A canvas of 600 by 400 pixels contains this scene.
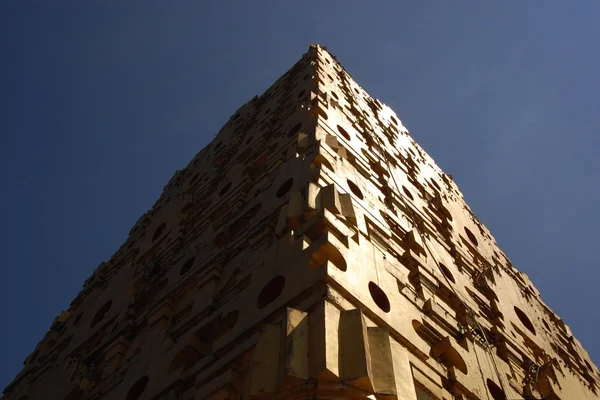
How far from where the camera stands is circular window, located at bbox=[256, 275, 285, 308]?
464 cm

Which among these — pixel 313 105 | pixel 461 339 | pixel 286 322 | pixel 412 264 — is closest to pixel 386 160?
pixel 313 105

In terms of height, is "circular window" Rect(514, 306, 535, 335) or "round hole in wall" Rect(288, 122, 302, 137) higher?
"round hole in wall" Rect(288, 122, 302, 137)

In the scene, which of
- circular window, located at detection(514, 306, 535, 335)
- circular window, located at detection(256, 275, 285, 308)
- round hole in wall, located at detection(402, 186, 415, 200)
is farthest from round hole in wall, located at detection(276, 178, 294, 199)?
circular window, located at detection(514, 306, 535, 335)

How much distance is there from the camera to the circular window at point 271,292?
4.64 m

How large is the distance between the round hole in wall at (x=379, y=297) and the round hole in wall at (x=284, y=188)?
170cm

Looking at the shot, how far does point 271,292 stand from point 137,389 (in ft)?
5.64

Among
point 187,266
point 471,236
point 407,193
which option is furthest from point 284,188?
point 471,236

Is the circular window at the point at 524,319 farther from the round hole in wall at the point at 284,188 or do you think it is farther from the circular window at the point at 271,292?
the circular window at the point at 271,292

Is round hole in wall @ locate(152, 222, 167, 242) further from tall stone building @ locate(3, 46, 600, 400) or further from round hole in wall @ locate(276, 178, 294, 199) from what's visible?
round hole in wall @ locate(276, 178, 294, 199)

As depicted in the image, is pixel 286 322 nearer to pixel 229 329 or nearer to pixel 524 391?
pixel 229 329

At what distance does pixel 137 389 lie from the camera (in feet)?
18.3

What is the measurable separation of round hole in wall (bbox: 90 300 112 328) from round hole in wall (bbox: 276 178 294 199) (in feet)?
12.0

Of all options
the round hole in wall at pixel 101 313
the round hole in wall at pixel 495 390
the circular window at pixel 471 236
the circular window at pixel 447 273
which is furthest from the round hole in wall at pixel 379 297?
the circular window at pixel 471 236

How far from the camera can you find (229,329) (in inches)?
199
